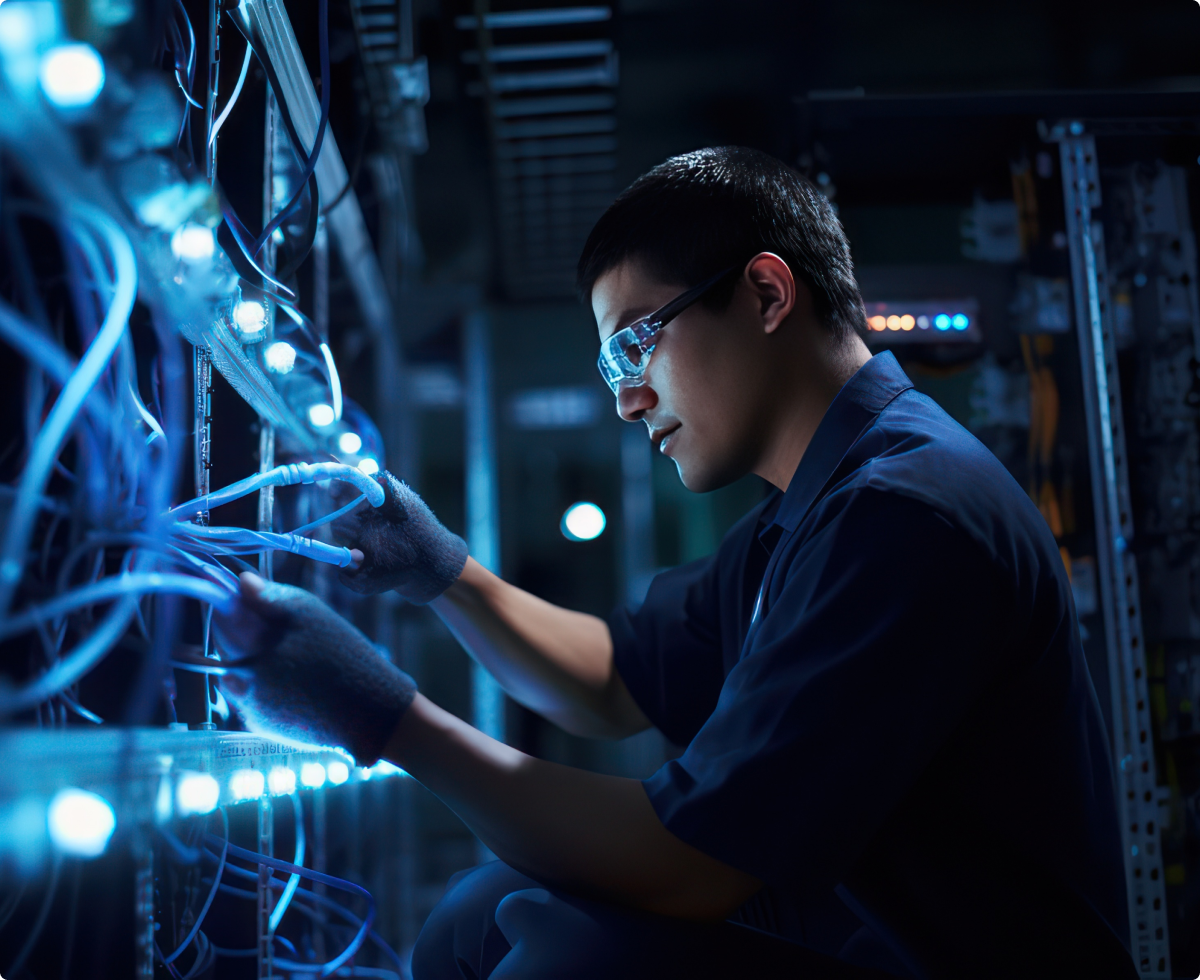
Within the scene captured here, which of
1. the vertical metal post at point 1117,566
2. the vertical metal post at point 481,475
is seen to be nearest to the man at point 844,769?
the vertical metal post at point 1117,566

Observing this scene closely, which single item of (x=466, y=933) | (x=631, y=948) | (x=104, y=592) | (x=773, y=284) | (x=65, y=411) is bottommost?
(x=466, y=933)

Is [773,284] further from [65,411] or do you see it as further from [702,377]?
[65,411]

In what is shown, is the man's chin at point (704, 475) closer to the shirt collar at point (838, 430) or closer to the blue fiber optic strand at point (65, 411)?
the shirt collar at point (838, 430)

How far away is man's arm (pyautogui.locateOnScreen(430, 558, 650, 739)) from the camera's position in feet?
4.40

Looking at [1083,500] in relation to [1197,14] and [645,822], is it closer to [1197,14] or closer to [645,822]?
[1197,14]

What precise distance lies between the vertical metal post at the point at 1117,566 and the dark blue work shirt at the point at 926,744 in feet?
3.23

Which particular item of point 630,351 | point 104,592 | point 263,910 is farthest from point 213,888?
point 630,351

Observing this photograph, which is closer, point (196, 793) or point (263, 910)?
point (196, 793)

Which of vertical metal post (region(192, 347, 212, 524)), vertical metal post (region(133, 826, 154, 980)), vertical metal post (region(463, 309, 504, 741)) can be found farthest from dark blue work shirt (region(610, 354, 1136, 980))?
vertical metal post (region(463, 309, 504, 741))

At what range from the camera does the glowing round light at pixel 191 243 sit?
27.8 inches

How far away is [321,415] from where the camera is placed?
4.48 ft

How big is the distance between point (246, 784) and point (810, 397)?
786mm

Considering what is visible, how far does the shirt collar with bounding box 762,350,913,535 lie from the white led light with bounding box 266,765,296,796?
24.9 inches

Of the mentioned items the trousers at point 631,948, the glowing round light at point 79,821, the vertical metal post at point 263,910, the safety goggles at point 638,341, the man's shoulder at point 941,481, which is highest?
the safety goggles at point 638,341
